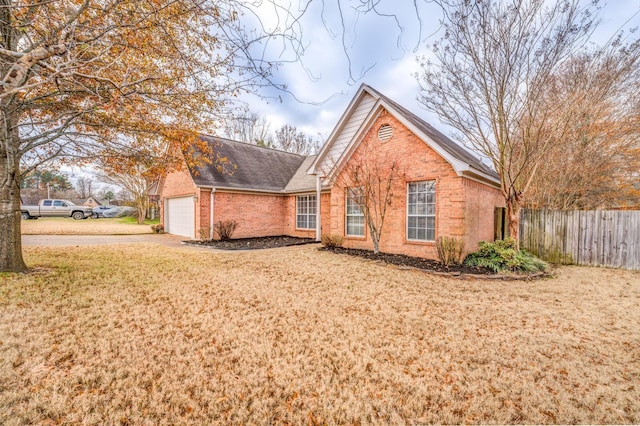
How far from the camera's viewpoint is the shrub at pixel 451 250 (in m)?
7.70

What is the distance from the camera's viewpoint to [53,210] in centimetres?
2416

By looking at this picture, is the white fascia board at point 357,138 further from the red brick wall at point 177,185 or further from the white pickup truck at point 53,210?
the white pickup truck at point 53,210

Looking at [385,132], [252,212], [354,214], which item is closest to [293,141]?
[252,212]

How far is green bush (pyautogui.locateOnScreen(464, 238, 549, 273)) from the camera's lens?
741 centimetres

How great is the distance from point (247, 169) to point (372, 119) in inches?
337

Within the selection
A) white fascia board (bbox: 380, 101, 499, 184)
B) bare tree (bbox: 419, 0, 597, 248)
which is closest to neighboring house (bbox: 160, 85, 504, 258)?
white fascia board (bbox: 380, 101, 499, 184)

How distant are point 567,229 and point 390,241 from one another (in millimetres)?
6181

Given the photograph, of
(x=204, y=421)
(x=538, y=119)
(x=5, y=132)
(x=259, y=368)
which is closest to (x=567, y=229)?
(x=538, y=119)

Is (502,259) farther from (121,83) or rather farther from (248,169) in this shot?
(248,169)

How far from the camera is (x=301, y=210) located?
15.1 m

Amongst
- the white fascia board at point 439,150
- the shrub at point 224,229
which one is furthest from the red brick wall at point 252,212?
the white fascia board at point 439,150

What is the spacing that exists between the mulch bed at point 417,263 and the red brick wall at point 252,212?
20.4 ft

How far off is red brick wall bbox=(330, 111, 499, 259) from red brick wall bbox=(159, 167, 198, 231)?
8310 mm

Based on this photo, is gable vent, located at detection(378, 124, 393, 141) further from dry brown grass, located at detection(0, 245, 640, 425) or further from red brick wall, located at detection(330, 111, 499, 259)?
dry brown grass, located at detection(0, 245, 640, 425)
